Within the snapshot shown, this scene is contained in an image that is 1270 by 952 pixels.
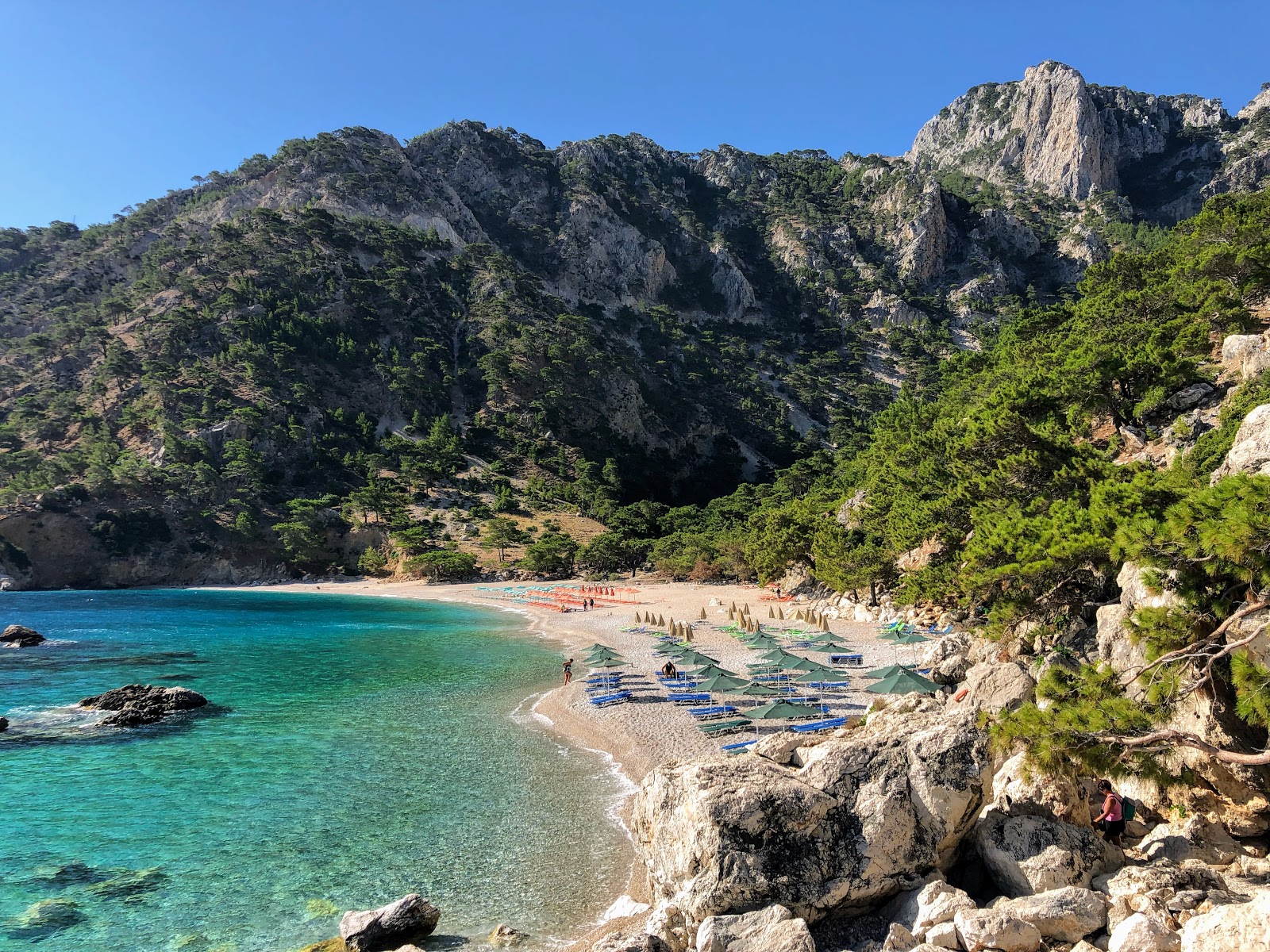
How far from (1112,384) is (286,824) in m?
33.6

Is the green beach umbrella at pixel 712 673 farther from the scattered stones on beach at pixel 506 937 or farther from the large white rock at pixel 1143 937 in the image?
the large white rock at pixel 1143 937

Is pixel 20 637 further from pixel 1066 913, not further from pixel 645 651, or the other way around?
pixel 1066 913

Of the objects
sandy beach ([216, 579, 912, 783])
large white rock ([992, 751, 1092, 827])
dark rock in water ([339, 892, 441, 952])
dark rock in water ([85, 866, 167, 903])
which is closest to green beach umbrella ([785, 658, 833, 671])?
sandy beach ([216, 579, 912, 783])

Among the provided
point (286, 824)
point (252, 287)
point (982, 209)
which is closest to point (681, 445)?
point (252, 287)

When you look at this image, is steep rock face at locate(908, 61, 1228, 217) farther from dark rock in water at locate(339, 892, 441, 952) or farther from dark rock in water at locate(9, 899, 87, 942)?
dark rock in water at locate(9, 899, 87, 942)

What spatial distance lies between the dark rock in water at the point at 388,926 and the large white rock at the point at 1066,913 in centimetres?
847

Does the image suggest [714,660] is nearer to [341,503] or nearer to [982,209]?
[341,503]

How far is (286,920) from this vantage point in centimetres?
1074

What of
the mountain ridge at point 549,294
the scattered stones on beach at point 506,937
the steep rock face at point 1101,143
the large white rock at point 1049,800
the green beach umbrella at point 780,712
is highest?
the steep rock face at point 1101,143

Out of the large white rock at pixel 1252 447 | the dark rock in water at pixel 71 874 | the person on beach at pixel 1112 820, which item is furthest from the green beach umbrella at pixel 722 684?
the dark rock in water at pixel 71 874

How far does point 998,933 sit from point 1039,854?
2.00 m

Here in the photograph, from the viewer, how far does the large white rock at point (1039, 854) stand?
7941mm

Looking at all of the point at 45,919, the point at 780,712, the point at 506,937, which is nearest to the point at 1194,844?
the point at 506,937

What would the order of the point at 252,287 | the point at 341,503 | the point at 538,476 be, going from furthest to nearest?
the point at 252,287, the point at 538,476, the point at 341,503
